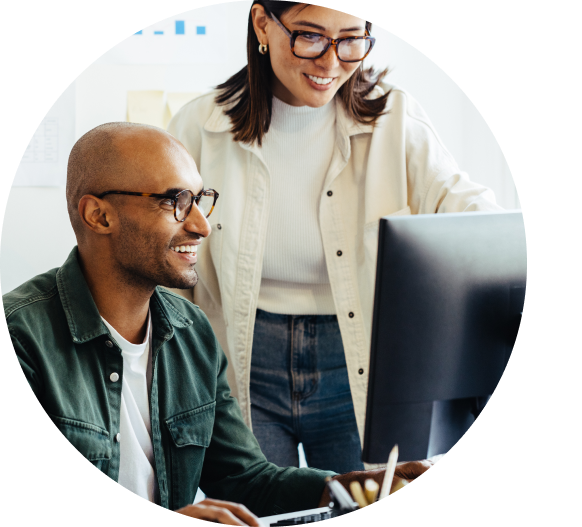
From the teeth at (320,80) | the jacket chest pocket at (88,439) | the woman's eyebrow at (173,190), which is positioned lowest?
the jacket chest pocket at (88,439)

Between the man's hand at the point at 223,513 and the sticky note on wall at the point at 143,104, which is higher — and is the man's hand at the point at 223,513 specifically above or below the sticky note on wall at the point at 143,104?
below

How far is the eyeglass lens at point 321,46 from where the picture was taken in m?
0.80

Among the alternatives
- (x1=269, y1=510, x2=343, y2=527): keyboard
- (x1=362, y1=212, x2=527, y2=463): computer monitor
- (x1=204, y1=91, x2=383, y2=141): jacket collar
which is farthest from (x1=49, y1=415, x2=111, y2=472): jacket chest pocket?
(x1=204, y1=91, x2=383, y2=141): jacket collar

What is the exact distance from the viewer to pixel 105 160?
706 millimetres

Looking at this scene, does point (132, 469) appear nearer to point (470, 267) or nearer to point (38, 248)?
point (38, 248)

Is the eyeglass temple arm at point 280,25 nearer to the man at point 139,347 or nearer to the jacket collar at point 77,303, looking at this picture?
the man at point 139,347

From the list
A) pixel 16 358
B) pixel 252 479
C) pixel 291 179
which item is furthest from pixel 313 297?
pixel 16 358

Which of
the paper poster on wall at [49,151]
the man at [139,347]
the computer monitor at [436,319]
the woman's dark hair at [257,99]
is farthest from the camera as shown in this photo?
the woman's dark hair at [257,99]

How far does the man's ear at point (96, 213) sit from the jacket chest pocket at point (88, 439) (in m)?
0.26

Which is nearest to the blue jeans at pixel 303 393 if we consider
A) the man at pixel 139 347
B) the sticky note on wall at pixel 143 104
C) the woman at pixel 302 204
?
the woman at pixel 302 204

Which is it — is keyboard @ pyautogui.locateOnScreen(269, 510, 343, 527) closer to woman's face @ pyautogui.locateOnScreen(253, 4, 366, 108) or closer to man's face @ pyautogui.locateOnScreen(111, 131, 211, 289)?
man's face @ pyautogui.locateOnScreen(111, 131, 211, 289)

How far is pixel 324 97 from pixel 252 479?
62 cm

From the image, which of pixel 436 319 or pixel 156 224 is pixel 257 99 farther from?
pixel 436 319

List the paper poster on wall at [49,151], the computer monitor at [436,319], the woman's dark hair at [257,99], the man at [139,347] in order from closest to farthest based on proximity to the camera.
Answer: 1. the computer monitor at [436,319]
2. the man at [139,347]
3. the paper poster on wall at [49,151]
4. the woman's dark hair at [257,99]
